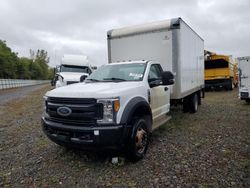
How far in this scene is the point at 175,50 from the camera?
6215 mm

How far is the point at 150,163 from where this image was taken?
4.07 metres

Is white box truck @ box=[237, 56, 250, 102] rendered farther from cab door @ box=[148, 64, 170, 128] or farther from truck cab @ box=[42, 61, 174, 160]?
truck cab @ box=[42, 61, 174, 160]

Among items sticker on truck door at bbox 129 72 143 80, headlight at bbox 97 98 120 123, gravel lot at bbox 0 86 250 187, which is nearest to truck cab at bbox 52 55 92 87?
gravel lot at bbox 0 86 250 187

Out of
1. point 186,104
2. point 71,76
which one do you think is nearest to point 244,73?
point 186,104

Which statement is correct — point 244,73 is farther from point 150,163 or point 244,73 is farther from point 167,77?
point 150,163

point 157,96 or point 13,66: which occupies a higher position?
point 13,66

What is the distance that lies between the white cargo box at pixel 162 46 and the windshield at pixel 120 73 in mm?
1484

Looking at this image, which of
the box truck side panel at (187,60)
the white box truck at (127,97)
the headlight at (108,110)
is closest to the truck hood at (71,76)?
the white box truck at (127,97)

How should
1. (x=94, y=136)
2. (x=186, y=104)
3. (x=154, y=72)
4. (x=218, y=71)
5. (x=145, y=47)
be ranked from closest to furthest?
(x=94, y=136) < (x=154, y=72) < (x=145, y=47) < (x=186, y=104) < (x=218, y=71)

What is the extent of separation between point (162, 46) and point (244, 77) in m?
6.40

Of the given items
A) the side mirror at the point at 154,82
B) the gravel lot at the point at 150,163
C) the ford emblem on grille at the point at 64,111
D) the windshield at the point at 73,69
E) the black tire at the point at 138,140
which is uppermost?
the windshield at the point at 73,69

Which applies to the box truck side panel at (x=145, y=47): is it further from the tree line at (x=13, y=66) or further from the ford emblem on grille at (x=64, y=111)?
the tree line at (x=13, y=66)

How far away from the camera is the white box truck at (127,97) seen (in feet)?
11.8

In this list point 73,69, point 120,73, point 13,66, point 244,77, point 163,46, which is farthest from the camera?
point 13,66
